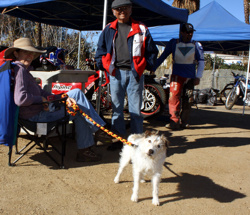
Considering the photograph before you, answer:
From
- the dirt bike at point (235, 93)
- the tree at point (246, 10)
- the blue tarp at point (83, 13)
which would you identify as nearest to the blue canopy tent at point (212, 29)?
the blue tarp at point (83, 13)

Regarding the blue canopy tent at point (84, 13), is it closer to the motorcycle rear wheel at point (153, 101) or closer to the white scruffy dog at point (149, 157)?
the motorcycle rear wheel at point (153, 101)

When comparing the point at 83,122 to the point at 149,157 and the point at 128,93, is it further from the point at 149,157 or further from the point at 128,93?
the point at 149,157

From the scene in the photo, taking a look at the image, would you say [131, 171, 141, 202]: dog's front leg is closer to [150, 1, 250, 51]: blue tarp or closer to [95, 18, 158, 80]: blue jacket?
[95, 18, 158, 80]: blue jacket

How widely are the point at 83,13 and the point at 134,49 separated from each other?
3226mm

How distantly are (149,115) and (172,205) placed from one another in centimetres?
401

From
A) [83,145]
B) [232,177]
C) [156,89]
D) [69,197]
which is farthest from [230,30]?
[69,197]

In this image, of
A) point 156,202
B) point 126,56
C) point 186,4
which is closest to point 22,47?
point 126,56

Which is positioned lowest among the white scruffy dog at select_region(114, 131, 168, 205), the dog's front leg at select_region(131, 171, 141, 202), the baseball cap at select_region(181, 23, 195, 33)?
the dog's front leg at select_region(131, 171, 141, 202)

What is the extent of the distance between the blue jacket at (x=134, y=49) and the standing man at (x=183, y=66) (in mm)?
1737

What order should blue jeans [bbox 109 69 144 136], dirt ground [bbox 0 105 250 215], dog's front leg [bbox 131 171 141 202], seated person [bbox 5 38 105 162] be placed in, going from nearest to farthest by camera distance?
dirt ground [bbox 0 105 250 215] < dog's front leg [bbox 131 171 141 202] < seated person [bbox 5 38 105 162] < blue jeans [bbox 109 69 144 136]

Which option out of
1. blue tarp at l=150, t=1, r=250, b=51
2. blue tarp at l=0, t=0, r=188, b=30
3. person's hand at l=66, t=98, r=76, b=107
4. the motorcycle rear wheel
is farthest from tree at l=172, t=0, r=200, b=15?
person's hand at l=66, t=98, r=76, b=107

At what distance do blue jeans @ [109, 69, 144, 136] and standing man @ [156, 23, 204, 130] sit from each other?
6.15 feet

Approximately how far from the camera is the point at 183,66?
20.0ft

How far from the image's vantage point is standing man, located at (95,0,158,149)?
13.1 ft
